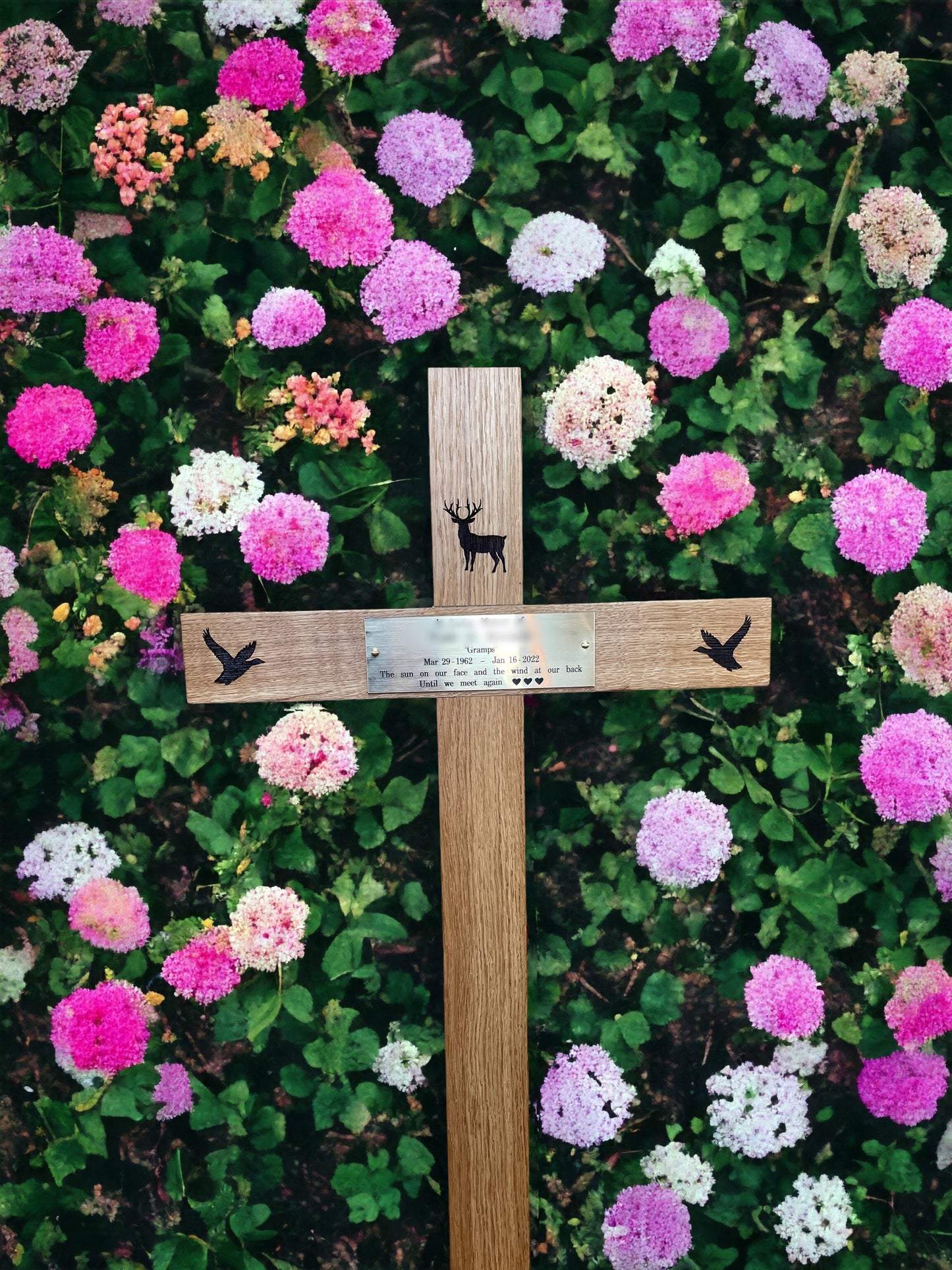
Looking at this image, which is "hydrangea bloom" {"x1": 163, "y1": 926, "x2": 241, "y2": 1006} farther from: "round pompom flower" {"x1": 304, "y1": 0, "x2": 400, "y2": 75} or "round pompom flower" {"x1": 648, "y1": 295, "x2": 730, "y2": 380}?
"round pompom flower" {"x1": 304, "y1": 0, "x2": 400, "y2": 75}

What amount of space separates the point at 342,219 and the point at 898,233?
910 mm

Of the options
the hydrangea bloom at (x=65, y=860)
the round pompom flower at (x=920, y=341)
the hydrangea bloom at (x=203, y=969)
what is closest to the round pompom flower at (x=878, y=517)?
the round pompom flower at (x=920, y=341)

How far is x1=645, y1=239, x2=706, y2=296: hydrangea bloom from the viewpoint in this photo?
1.49 metres

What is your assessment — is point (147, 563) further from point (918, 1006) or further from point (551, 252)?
point (918, 1006)

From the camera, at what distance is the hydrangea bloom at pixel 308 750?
1.51m

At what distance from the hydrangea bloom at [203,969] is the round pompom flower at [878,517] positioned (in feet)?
4.07

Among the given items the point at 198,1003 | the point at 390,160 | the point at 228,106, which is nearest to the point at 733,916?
the point at 198,1003

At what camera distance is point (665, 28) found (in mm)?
1460

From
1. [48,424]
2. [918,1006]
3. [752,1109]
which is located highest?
[48,424]

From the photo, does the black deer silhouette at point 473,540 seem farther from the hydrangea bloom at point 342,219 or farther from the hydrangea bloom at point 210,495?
the hydrangea bloom at point 342,219

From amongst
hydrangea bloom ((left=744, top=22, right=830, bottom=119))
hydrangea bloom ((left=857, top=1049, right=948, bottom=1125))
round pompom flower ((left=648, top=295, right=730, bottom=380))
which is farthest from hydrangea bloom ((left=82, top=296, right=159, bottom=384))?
hydrangea bloom ((left=857, top=1049, right=948, bottom=1125))

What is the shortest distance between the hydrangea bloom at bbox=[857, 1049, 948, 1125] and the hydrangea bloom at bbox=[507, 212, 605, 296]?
1.41m

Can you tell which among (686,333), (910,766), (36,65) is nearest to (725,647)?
(910,766)

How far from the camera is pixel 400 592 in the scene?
1.51 meters
